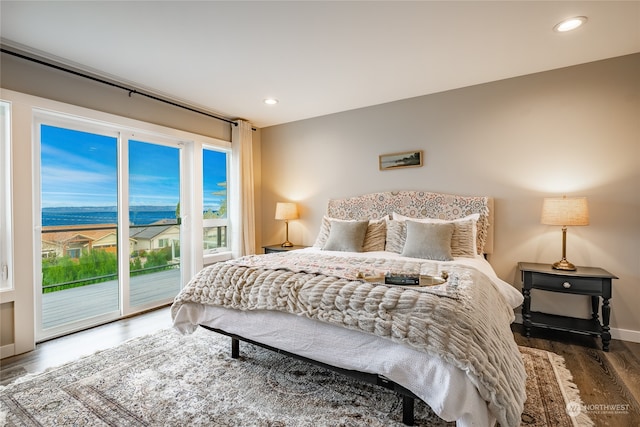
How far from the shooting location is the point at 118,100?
3078 mm

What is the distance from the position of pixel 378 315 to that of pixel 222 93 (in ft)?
9.78

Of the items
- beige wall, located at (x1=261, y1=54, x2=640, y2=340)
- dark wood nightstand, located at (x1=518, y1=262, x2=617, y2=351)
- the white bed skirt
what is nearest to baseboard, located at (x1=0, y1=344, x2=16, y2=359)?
the white bed skirt

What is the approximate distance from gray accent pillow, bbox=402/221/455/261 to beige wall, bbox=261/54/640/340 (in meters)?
0.78

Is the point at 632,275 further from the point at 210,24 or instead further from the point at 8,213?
the point at 8,213

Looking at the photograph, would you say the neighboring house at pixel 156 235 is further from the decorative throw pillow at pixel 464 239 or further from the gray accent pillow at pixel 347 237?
the decorative throw pillow at pixel 464 239

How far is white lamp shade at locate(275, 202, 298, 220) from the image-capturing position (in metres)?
4.19

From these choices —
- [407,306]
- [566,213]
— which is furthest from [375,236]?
[407,306]

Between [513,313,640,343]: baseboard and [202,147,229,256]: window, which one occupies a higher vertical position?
[202,147,229,256]: window

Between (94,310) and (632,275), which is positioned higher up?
(632,275)

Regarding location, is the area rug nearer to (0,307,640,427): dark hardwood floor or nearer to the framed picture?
(0,307,640,427): dark hardwood floor

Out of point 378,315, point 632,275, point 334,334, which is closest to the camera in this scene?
point 378,315

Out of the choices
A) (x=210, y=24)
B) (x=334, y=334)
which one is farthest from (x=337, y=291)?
(x=210, y=24)

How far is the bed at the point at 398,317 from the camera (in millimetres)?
1263

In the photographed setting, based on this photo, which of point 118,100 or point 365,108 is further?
point 365,108
